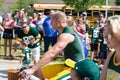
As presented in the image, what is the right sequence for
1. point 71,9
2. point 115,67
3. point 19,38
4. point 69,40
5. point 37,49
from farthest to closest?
point 71,9 → point 19,38 → point 37,49 → point 69,40 → point 115,67

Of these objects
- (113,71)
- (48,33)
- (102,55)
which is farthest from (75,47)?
(48,33)

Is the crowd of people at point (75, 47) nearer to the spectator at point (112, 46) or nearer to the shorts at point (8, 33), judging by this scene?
the spectator at point (112, 46)

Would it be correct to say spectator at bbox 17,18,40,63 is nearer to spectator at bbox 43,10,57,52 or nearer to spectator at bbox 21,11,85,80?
spectator at bbox 43,10,57,52

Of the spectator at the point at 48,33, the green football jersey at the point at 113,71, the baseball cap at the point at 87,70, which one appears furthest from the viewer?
the spectator at the point at 48,33

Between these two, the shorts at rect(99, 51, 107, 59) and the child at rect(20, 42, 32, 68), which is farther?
the shorts at rect(99, 51, 107, 59)

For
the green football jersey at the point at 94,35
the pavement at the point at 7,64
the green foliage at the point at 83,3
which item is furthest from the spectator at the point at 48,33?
the green foliage at the point at 83,3

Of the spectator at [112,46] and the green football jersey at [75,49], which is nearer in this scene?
the spectator at [112,46]

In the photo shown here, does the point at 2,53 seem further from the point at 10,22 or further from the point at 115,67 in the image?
the point at 115,67

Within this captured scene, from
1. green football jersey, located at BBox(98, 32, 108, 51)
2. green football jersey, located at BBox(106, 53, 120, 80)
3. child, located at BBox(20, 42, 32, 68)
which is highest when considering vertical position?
green football jersey, located at BBox(106, 53, 120, 80)

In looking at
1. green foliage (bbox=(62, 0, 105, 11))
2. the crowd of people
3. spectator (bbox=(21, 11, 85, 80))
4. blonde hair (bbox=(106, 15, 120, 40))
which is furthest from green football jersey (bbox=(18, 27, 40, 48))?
green foliage (bbox=(62, 0, 105, 11))

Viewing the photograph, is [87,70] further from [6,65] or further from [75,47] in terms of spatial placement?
[6,65]

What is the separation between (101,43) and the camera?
12734mm

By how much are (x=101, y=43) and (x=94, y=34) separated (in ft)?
2.02

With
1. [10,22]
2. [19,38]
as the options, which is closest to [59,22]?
[19,38]
